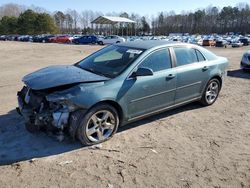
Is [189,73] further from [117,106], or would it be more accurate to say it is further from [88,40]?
[88,40]

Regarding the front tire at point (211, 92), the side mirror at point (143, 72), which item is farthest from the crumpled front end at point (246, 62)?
the side mirror at point (143, 72)

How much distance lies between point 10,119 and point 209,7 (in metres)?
152

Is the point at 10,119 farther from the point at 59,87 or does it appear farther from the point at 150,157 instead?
the point at 150,157

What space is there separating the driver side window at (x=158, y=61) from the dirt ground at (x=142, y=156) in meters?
1.09

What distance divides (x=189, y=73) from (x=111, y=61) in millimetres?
1589

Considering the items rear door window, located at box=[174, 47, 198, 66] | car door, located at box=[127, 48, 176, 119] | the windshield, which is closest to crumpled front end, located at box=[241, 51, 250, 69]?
rear door window, located at box=[174, 47, 198, 66]

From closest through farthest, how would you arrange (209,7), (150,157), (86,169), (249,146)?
(86,169)
(150,157)
(249,146)
(209,7)

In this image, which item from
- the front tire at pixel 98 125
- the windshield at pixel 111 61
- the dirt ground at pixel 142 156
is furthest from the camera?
the windshield at pixel 111 61

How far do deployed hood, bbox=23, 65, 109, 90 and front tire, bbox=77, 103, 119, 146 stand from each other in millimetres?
485

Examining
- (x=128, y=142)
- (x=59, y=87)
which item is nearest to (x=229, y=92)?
(x=128, y=142)

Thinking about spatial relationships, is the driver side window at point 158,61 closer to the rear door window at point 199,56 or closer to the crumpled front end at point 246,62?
the rear door window at point 199,56

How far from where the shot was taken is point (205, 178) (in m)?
3.60

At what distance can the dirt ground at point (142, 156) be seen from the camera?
3.53 meters

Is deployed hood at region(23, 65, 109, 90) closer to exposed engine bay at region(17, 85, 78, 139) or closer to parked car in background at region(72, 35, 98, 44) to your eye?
exposed engine bay at region(17, 85, 78, 139)
